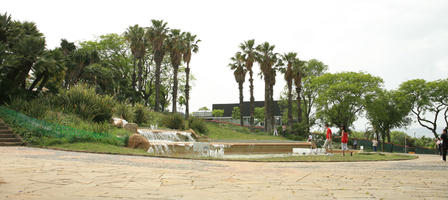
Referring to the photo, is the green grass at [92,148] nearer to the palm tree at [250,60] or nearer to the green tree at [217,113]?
the palm tree at [250,60]

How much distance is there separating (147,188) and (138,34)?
1669 inches

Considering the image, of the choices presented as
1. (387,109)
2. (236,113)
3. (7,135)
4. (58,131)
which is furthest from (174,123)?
(236,113)

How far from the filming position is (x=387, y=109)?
45750 millimetres

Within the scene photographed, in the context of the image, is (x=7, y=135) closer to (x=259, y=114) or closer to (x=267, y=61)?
(x=267, y=61)

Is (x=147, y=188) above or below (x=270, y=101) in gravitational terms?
below

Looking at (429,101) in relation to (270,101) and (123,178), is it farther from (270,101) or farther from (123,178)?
(123,178)

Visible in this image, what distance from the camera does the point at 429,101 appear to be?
44.4 meters

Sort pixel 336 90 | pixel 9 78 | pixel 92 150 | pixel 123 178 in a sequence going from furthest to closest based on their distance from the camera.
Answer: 1. pixel 336 90
2. pixel 9 78
3. pixel 92 150
4. pixel 123 178

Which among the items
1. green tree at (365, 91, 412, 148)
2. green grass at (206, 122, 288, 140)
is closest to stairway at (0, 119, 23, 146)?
green grass at (206, 122, 288, 140)

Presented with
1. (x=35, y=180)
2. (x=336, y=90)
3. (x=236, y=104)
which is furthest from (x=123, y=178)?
(x=236, y=104)

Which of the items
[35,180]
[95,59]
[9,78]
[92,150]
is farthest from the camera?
[95,59]

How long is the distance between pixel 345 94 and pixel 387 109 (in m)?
8.51

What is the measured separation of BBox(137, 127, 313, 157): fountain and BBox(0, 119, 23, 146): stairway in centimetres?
Answer: 542

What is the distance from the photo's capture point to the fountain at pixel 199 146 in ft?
46.2
